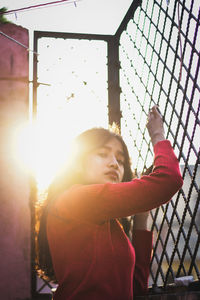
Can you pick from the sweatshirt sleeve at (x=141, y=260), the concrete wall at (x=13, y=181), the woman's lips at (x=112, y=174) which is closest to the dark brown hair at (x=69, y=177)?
the woman's lips at (x=112, y=174)

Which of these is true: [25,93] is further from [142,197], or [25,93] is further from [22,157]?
[142,197]

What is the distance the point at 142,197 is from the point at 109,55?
2.26 meters

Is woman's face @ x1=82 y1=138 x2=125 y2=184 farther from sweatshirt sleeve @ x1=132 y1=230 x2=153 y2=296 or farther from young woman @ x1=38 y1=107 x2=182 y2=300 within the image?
sweatshirt sleeve @ x1=132 y1=230 x2=153 y2=296

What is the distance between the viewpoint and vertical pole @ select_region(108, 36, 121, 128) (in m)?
2.91

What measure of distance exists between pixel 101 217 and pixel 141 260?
0.64m

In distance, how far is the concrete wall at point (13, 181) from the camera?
13.4 ft

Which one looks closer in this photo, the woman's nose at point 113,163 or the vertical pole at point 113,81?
the woman's nose at point 113,163

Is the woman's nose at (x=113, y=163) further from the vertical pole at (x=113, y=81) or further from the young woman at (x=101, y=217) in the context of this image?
the vertical pole at (x=113, y=81)

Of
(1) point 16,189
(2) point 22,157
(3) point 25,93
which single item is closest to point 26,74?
(3) point 25,93

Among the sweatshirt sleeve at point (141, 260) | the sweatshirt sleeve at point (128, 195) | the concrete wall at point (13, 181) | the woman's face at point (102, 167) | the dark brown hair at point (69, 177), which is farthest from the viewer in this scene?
the concrete wall at point (13, 181)

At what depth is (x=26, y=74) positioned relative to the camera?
4.71 meters

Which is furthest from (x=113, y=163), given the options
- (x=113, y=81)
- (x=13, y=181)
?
(x=13, y=181)

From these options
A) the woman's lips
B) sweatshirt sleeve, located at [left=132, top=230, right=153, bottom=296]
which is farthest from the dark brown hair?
sweatshirt sleeve, located at [left=132, top=230, right=153, bottom=296]

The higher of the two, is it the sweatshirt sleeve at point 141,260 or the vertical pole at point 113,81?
the vertical pole at point 113,81
